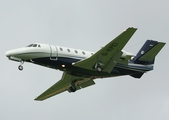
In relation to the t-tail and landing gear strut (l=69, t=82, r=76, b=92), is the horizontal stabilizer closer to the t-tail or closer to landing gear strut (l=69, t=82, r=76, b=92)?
the t-tail

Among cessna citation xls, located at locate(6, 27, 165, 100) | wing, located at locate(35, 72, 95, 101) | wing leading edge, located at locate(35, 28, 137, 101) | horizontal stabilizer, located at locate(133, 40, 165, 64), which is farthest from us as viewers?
wing, located at locate(35, 72, 95, 101)

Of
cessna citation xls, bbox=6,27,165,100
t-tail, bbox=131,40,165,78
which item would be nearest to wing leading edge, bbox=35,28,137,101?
cessna citation xls, bbox=6,27,165,100

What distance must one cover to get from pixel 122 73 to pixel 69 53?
610 cm

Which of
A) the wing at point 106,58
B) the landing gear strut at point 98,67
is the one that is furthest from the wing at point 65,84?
the wing at point 106,58

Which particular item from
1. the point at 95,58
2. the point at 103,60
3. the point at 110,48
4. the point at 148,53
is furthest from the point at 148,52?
the point at 95,58

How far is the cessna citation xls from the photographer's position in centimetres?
4516

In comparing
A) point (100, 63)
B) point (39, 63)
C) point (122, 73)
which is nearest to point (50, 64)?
point (39, 63)

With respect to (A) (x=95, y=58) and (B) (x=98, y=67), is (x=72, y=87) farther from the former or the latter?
(A) (x=95, y=58)

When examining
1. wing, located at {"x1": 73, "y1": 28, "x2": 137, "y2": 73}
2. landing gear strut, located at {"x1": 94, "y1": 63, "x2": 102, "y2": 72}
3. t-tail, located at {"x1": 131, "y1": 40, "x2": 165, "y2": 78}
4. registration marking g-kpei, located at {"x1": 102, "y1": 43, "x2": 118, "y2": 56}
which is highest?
t-tail, located at {"x1": 131, "y1": 40, "x2": 165, "y2": 78}

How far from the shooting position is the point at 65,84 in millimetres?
52875

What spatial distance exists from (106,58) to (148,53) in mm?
5028

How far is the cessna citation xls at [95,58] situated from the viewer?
45156mm

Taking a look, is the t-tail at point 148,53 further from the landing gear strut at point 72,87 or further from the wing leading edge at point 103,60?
the landing gear strut at point 72,87

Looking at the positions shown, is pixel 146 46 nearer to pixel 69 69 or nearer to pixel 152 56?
pixel 152 56
